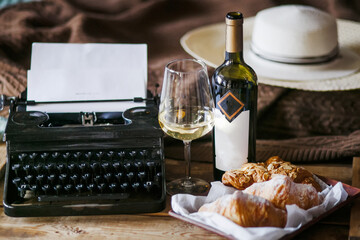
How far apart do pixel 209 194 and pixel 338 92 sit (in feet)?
2.24

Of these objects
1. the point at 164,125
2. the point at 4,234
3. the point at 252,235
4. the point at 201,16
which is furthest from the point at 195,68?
the point at 201,16

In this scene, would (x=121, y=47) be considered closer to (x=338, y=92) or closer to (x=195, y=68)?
(x=195, y=68)

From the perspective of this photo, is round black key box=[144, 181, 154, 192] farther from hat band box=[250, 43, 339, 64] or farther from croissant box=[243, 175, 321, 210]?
hat band box=[250, 43, 339, 64]

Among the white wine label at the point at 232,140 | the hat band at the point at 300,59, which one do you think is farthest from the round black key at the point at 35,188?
the hat band at the point at 300,59

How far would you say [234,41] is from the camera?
0.99m

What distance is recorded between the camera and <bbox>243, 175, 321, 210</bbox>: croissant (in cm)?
91

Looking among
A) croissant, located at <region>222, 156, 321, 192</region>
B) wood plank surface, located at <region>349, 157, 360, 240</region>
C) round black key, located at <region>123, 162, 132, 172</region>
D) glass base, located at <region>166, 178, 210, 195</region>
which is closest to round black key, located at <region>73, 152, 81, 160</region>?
round black key, located at <region>123, 162, 132, 172</region>

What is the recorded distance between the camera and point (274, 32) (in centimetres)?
154

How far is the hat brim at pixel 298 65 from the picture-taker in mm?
1479

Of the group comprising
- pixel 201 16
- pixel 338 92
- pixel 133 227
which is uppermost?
pixel 201 16

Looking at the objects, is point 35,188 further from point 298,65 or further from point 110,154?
point 298,65

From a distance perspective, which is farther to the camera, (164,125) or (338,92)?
(338,92)

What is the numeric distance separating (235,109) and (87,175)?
1.10ft

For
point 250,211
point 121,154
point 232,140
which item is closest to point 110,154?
point 121,154
